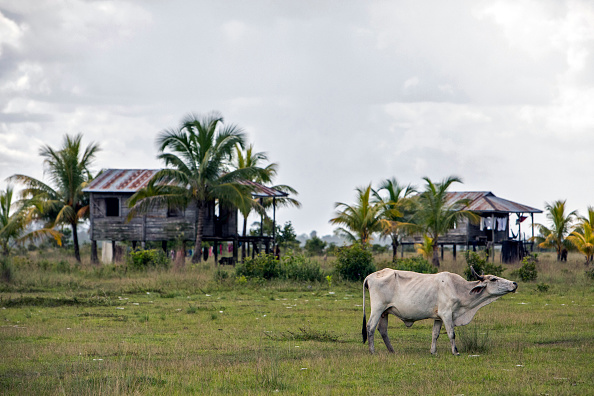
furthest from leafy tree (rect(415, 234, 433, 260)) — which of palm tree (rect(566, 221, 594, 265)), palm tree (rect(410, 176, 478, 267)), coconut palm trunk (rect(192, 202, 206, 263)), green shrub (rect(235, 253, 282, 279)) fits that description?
green shrub (rect(235, 253, 282, 279))

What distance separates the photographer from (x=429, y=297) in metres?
11.1

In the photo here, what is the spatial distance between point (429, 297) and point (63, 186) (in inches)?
1283

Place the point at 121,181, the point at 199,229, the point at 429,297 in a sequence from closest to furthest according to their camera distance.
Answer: the point at 429,297 < the point at 199,229 < the point at 121,181

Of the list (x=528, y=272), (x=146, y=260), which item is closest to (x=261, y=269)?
(x=146, y=260)

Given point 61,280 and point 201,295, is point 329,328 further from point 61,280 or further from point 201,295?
point 61,280

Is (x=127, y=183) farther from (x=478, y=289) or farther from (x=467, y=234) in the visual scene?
(x=478, y=289)

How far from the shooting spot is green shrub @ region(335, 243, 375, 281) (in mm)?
25859

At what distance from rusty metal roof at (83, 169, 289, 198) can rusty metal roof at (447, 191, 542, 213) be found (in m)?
14.9

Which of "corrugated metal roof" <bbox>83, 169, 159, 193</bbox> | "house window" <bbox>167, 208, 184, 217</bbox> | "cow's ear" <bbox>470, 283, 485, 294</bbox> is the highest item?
"corrugated metal roof" <bbox>83, 169, 159, 193</bbox>

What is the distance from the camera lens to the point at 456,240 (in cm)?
4662

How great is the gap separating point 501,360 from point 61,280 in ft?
61.5

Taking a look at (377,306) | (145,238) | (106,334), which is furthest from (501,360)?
(145,238)

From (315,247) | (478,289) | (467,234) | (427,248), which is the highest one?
(467,234)

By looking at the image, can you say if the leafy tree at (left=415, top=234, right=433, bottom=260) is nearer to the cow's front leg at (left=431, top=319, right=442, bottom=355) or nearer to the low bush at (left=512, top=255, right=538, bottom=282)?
the low bush at (left=512, top=255, right=538, bottom=282)
